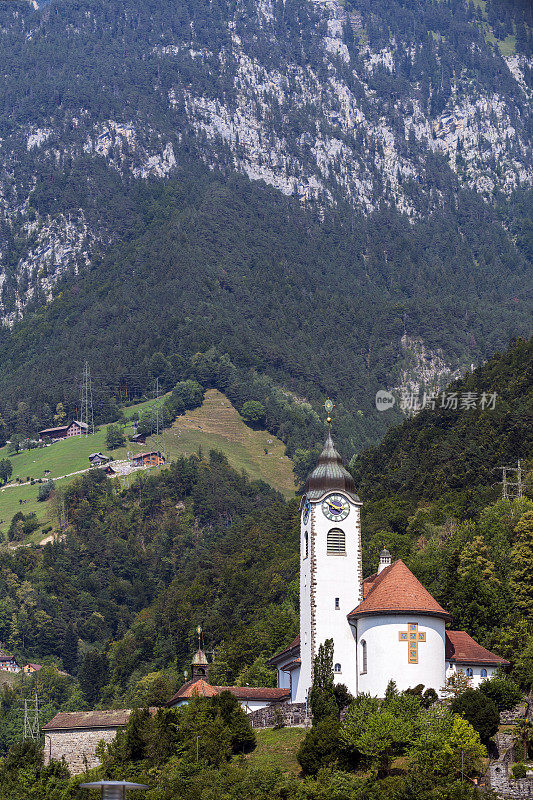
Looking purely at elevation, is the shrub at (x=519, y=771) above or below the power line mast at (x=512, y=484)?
below

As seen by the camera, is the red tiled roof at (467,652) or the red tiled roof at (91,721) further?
the red tiled roof at (91,721)

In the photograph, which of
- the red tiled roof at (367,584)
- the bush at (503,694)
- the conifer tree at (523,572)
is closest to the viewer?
the bush at (503,694)

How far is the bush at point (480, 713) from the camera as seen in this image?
67.2m

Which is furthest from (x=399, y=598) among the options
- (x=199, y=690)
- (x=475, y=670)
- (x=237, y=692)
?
(x=199, y=690)

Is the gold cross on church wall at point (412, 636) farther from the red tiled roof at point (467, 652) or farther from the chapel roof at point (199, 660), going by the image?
the chapel roof at point (199, 660)

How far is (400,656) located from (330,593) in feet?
24.4

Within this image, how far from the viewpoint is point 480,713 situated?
6738 centimetres

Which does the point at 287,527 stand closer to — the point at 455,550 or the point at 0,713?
the point at 0,713

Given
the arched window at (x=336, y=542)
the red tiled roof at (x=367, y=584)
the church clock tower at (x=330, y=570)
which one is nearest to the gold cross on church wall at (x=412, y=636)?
the church clock tower at (x=330, y=570)

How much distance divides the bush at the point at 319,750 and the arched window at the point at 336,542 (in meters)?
14.6

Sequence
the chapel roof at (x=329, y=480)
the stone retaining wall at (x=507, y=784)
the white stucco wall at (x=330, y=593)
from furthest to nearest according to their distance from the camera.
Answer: the chapel roof at (x=329, y=480) < the white stucco wall at (x=330, y=593) < the stone retaining wall at (x=507, y=784)

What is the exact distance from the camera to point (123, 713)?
86000 mm

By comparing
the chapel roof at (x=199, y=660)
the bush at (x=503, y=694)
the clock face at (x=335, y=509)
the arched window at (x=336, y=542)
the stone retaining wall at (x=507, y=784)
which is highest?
the clock face at (x=335, y=509)

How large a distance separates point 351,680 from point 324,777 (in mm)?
11852
